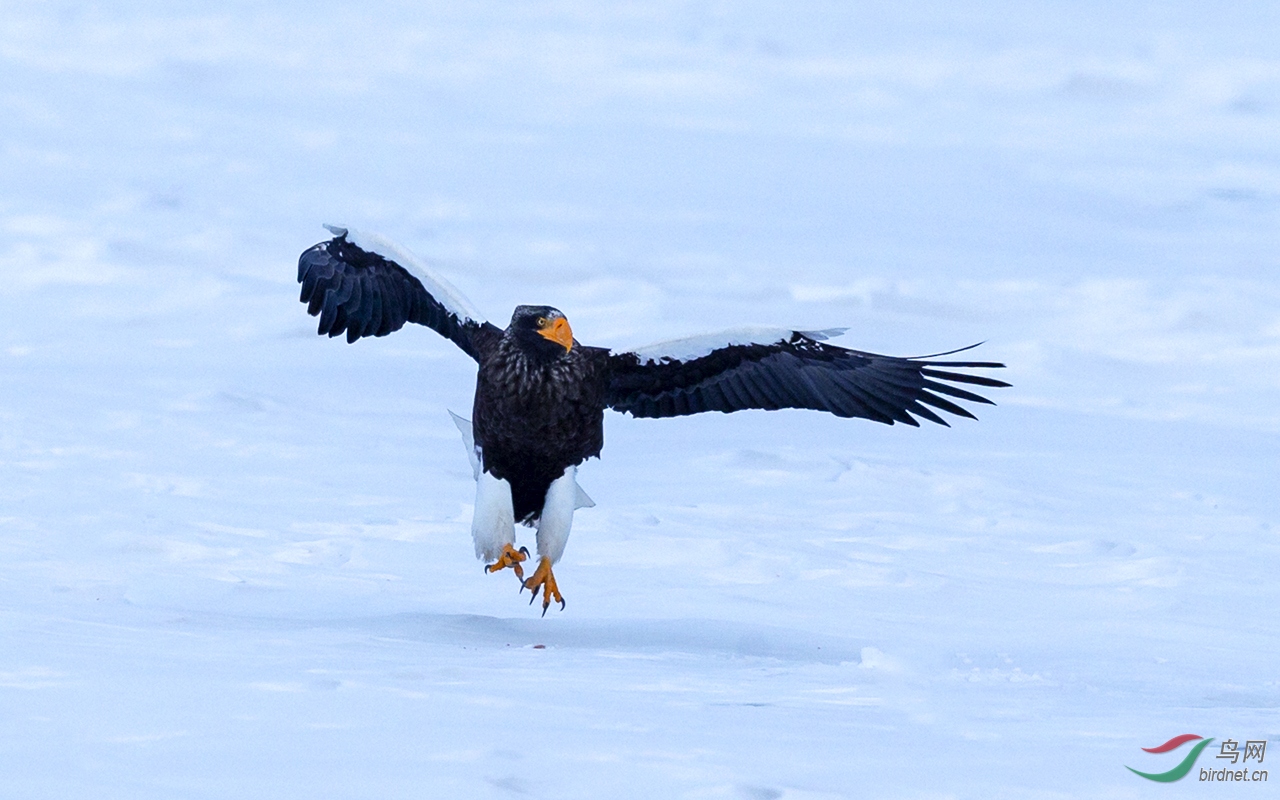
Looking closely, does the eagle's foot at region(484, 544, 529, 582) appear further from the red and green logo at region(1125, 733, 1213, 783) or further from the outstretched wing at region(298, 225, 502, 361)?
the red and green logo at region(1125, 733, 1213, 783)

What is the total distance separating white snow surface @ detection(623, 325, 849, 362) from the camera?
23.7ft

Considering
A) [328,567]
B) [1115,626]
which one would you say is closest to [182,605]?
[328,567]

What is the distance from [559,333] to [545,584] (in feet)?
3.73

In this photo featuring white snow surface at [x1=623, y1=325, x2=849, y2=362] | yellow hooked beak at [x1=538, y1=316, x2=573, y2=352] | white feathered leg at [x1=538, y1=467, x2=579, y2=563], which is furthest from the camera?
white feathered leg at [x1=538, y1=467, x2=579, y2=563]

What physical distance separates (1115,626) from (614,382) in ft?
7.69

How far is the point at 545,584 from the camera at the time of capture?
24.3 ft

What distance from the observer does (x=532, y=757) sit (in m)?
4.66

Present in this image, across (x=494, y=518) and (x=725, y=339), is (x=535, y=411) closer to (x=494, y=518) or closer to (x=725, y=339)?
(x=494, y=518)

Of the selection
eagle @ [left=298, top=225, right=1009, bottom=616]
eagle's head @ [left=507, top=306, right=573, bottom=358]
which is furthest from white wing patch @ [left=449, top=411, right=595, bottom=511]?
eagle's head @ [left=507, top=306, right=573, bottom=358]

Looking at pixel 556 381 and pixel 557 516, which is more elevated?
pixel 556 381

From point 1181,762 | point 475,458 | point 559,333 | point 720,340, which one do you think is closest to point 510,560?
point 475,458

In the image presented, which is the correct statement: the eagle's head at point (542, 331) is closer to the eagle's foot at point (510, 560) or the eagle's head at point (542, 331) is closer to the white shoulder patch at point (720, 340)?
the white shoulder patch at point (720, 340)

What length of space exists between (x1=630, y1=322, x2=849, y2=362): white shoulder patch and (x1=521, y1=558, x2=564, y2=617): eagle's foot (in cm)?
98

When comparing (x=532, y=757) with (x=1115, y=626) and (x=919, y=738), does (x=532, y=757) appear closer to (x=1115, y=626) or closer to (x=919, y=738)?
(x=919, y=738)
